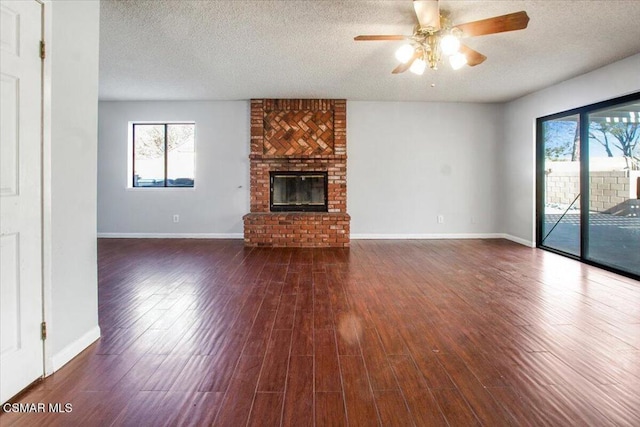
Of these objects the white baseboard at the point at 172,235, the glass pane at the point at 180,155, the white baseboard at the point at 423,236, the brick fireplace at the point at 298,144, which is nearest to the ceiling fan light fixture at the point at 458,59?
the brick fireplace at the point at 298,144

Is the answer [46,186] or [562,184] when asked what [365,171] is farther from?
[46,186]

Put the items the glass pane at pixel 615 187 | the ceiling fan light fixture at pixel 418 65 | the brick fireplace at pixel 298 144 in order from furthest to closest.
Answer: the brick fireplace at pixel 298 144
the glass pane at pixel 615 187
the ceiling fan light fixture at pixel 418 65

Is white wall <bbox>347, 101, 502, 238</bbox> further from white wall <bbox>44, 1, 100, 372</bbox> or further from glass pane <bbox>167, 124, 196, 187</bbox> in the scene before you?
white wall <bbox>44, 1, 100, 372</bbox>

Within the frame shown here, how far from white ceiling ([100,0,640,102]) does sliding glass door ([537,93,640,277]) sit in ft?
2.22

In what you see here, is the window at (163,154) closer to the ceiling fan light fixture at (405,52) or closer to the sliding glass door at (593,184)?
the ceiling fan light fixture at (405,52)

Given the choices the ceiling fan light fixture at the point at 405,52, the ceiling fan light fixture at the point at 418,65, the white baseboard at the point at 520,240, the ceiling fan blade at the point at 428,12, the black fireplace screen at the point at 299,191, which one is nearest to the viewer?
the ceiling fan blade at the point at 428,12

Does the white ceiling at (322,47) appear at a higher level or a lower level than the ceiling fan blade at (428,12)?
higher

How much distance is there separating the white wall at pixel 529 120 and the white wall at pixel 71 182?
5054mm

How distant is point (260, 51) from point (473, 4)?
83.0 inches

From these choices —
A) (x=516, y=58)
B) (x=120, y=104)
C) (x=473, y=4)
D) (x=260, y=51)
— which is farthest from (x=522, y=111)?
(x=120, y=104)

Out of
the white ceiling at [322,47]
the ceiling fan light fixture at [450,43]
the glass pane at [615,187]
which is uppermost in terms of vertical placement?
the white ceiling at [322,47]

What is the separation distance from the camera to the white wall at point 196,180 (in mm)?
6227

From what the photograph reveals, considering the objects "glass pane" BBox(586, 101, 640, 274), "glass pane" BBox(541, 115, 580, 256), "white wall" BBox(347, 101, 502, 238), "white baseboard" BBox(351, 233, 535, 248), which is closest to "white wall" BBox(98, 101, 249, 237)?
"white wall" BBox(347, 101, 502, 238)

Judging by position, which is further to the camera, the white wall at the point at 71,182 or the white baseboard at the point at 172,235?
the white baseboard at the point at 172,235
